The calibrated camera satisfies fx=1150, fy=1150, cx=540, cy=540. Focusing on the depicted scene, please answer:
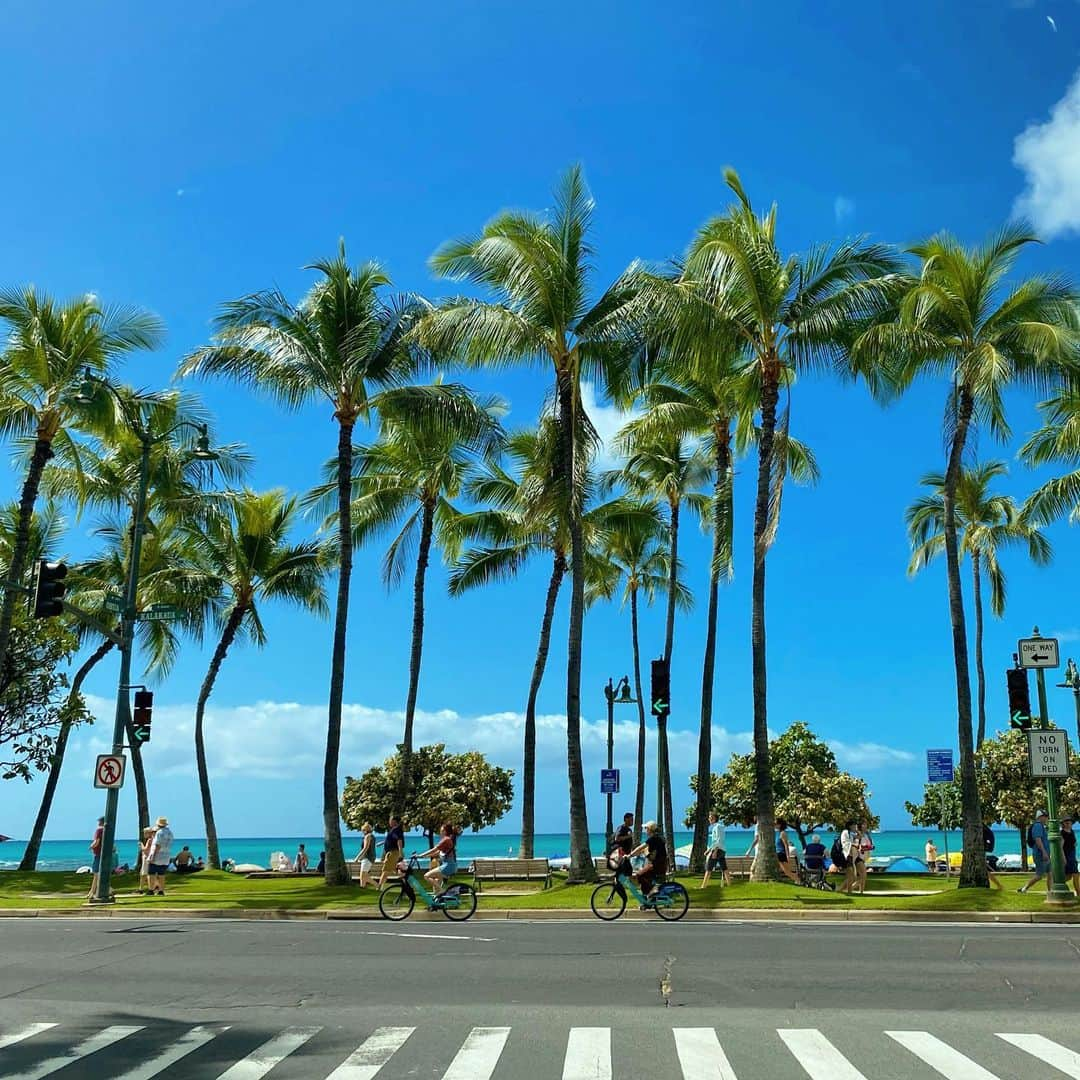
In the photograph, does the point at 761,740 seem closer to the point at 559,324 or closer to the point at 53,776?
the point at 559,324

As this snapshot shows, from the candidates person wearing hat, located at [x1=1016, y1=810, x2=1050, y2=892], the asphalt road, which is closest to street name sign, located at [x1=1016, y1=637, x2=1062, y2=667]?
person wearing hat, located at [x1=1016, y1=810, x2=1050, y2=892]

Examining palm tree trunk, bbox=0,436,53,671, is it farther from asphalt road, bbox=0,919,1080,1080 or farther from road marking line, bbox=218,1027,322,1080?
road marking line, bbox=218,1027,322,1080

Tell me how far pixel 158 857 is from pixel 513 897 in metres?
9.02

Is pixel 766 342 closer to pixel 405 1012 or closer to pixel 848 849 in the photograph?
pixel 848 849

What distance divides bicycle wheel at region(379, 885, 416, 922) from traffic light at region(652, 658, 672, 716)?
23.1 feet

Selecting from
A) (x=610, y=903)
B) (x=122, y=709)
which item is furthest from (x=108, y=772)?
(x=610, y=903)

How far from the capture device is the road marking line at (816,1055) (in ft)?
24.9

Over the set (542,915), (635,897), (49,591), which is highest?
(49,591)

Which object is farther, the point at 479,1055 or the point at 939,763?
the point at 939,763

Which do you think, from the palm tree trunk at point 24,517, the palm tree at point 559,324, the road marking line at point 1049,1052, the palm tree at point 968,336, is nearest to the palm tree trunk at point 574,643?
the palm tree at point 559,324

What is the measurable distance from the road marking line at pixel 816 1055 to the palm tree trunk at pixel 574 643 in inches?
601

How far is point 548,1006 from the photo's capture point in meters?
10.3

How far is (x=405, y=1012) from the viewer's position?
1012 cm

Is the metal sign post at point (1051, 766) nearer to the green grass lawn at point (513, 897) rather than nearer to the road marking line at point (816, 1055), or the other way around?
the green grass lawn at point (513, 897)
